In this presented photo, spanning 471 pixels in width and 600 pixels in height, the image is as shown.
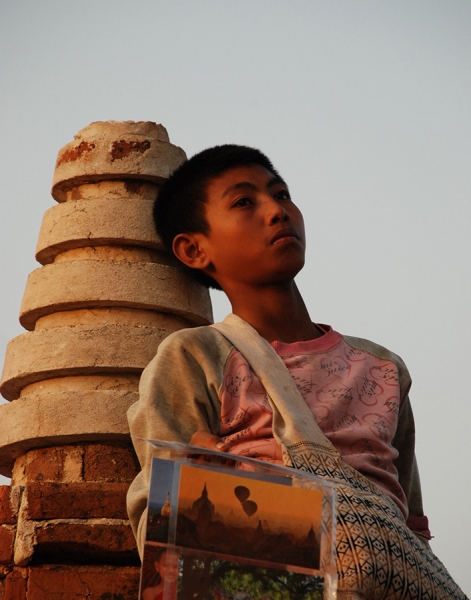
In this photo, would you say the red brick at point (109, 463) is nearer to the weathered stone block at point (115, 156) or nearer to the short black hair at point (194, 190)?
the short black hair at point (194, 190)

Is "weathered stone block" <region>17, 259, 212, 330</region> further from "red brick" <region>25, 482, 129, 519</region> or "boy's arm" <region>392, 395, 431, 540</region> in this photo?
"boy's arm" <region>392, 395, 431, 540</region>

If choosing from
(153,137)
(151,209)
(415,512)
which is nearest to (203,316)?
(151,209)

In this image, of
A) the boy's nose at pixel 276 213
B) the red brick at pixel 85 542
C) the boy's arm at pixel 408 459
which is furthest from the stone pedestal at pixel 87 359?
the boy's arm at pixel 408 459

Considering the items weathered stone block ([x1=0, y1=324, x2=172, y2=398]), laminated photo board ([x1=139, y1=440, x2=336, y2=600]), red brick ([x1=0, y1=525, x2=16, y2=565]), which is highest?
weathered stone block ([x1=0, y1=324, x2=172, y2=398])

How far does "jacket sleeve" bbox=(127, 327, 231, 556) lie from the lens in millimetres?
2674

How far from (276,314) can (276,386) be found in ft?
1.75

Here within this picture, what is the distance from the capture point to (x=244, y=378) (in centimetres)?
286

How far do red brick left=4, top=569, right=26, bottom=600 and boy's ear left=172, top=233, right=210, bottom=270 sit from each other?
4.18 feet

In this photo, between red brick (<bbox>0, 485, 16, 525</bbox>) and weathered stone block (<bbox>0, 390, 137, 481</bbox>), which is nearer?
red brick (<bbox>0, 485, 16, 525</bbox>)

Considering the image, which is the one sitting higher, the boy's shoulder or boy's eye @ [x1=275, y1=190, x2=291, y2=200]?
Result: boy's eye @ [x1=275, y1=190, x2=291, y2=200]

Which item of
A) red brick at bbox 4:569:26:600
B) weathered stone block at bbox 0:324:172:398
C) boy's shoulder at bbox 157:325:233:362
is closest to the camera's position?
boy's shoulder at bbox 157:325:233:362

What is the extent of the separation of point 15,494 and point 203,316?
1053 millimetres

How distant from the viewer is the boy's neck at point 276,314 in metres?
3.25

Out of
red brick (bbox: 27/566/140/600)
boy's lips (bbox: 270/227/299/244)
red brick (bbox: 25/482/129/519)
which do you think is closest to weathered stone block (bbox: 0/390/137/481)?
red brick (bbox: 25/482/129/519)
